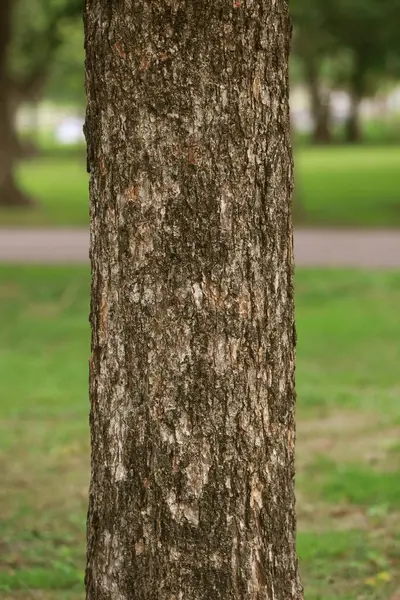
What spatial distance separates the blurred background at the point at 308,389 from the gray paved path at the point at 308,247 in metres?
0.15

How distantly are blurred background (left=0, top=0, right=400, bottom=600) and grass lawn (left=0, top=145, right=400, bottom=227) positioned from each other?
0.46 feet

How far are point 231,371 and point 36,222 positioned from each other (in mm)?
19837

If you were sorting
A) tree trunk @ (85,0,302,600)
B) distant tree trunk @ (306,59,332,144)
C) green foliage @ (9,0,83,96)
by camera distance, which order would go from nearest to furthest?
tree trunk @ (85,0,302,600)
green foliage @ (9,0,83,96)
distant tree trunk @ (306,59,332,144)

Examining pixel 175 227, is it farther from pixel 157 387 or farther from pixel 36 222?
pixel 36 222

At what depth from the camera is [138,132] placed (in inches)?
143

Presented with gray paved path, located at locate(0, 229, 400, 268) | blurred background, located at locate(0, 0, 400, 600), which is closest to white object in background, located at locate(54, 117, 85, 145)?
blurred background, located at locate(0, 0, 400, 600)

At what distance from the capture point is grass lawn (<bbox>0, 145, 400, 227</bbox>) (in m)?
23.5

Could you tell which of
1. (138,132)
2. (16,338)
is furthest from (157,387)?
(16,338)

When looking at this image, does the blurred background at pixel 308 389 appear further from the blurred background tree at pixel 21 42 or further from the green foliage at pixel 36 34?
the green foliage at pixel 36 34

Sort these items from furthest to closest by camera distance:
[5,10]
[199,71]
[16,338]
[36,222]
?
1. [5,10]
2. [36,222]
3. [16,338]
4. [199,71]

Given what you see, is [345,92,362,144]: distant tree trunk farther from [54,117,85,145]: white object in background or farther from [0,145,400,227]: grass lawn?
[54,117,85,145]: white object in background

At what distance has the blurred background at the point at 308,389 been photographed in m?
5.84

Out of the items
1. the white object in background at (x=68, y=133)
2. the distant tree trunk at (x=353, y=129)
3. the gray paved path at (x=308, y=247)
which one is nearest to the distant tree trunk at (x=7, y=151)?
the gray paved path at (x=308, y=247)

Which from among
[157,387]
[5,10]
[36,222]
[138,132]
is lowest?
[36,222]
